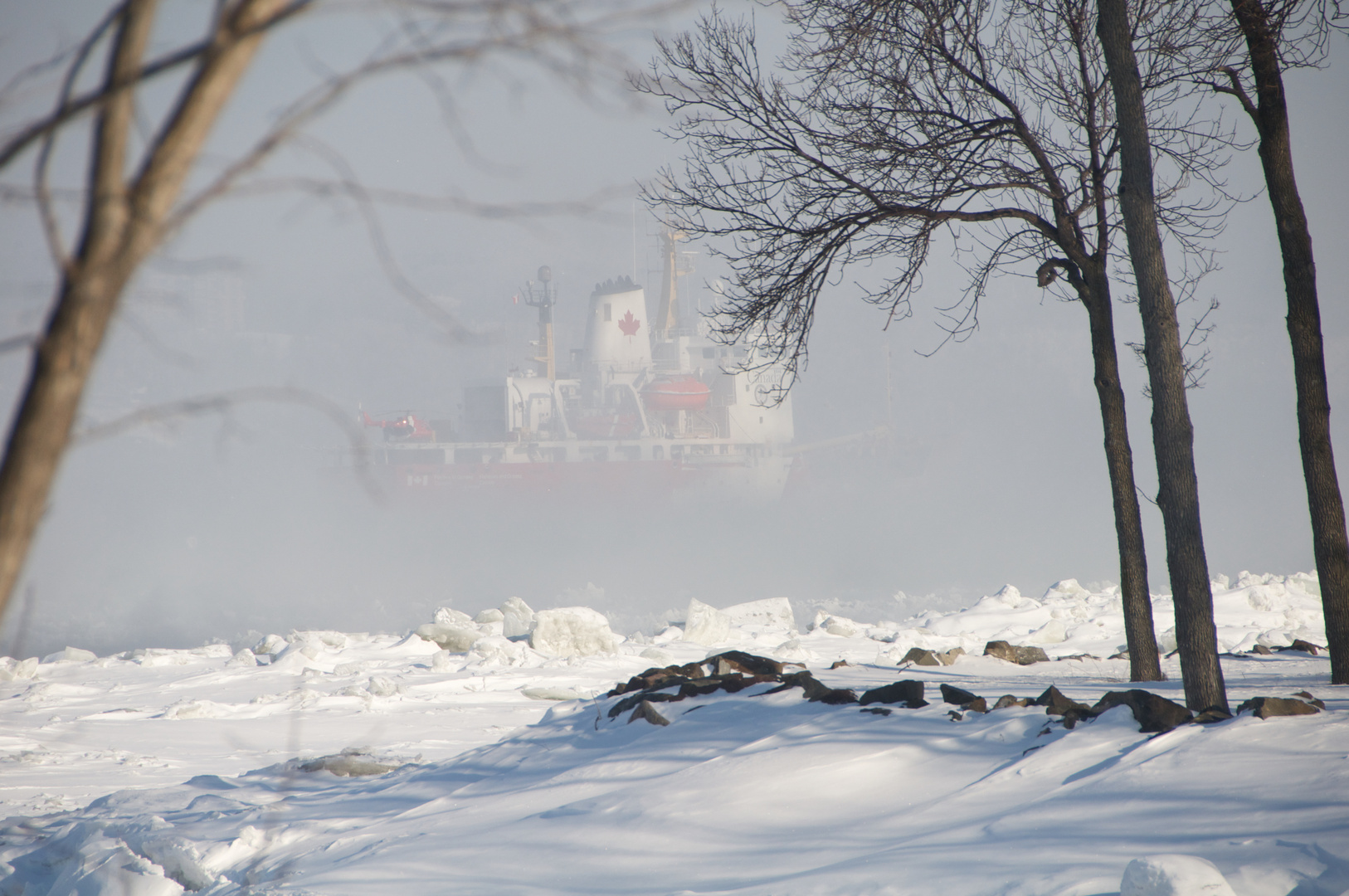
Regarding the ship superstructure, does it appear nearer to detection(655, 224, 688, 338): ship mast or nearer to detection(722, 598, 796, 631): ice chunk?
detection(655, 224, 688, 338): ship mast

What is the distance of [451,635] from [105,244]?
853cm

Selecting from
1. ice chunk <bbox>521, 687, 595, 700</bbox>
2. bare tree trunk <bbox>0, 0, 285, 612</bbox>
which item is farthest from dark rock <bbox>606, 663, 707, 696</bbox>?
bare tree trunk <bbox>0, 0, 285, 612</bbox>

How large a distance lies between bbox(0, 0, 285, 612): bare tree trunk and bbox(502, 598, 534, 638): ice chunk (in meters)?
8.75

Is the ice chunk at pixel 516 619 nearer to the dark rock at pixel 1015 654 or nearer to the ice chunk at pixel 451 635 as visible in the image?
the ice chunk at pixel 451 635

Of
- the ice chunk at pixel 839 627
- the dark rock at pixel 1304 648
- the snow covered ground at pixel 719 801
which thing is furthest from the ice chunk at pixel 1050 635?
the snow covered ground at pixel 719 801

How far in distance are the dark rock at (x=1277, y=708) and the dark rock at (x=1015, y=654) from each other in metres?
3.54

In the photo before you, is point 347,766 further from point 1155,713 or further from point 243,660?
point 243,660

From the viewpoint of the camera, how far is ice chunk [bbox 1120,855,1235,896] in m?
1.62

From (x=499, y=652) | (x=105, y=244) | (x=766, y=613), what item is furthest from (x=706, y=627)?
(x=105, y=244)

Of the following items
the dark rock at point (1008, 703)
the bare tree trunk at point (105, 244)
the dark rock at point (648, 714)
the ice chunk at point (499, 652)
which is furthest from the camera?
the ice chunk at point (499, 652)

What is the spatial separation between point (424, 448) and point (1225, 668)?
42.4 meters

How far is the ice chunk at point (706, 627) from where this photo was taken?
32.5 ft

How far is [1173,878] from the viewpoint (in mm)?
1620

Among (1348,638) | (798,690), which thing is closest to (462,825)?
(798,690)
